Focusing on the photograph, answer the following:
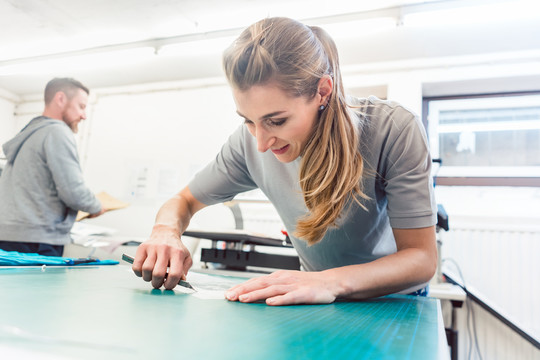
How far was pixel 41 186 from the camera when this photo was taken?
6.44 ft

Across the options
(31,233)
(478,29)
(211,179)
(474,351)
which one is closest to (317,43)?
(211,179)

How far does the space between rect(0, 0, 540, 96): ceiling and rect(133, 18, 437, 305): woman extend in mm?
1794

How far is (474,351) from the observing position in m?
2.47

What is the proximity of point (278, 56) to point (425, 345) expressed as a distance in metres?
0.56

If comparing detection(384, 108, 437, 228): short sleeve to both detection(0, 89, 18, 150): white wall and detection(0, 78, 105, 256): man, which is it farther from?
detection(0, 89, 18, 150): white wall

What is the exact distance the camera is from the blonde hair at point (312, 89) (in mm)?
772

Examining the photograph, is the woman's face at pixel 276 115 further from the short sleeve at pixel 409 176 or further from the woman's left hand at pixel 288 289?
the woman's left hand at pixel 288 289

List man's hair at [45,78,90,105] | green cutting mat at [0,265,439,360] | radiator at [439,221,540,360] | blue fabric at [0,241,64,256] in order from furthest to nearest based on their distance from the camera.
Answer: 1. radiator at [439,221,540,360]
2. man's hair at [45,78,90,105]
3. blue fabric at [0,241,64,256]
4. green cutting mat at [0,265,439,360]

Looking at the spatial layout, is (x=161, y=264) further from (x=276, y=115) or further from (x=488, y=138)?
(x=488, y=138)

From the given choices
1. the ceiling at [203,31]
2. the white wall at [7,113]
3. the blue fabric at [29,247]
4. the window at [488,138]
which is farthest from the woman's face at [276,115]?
the white wall at [7,113]

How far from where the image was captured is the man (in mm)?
1902

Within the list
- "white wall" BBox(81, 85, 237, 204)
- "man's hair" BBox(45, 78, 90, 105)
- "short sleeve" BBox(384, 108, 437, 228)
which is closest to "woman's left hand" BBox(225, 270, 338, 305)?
"short sleeve" BBox(384, 108, 437, 228)

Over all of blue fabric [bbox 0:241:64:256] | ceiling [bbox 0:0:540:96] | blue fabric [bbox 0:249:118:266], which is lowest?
blue fabric [bbox 0:241:64:256]

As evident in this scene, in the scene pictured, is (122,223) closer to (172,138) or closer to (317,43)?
(172,138)
